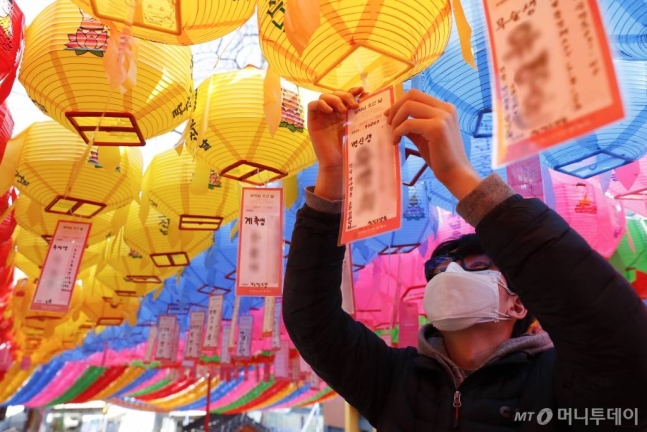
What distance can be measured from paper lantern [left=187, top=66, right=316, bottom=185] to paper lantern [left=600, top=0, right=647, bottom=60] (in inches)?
51.5

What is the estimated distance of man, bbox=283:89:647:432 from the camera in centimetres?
81

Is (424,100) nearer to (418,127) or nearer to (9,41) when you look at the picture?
(418,127)

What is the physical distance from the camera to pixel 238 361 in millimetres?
8891

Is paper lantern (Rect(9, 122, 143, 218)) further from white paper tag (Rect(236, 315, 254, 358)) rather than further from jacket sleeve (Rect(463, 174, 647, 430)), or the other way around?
white paper tag (Rect(236, 315, 254, 358))

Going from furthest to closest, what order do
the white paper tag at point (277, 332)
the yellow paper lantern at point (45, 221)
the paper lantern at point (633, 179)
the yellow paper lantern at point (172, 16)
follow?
the white paper tag at point (277, 332), the yellow paper lantern at point (45, 221), the paper lantern at point (633, 179), the yellow paper lantern at point (172, 16)

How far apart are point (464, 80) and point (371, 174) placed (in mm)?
1171

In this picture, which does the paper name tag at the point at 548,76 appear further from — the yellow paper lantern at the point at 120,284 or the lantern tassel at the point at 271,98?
the yellow paper lantern at the point at 120,284

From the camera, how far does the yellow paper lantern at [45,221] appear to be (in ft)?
10.9

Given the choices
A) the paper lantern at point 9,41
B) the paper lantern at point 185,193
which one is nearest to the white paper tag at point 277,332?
the paper lantern at point 185,193

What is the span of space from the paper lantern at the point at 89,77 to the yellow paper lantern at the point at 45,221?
1.37m

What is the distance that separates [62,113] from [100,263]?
3023mm

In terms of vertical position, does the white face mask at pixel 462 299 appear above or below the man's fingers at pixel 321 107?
below

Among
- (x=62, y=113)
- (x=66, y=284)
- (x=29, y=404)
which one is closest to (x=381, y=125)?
(x=62, y=113)

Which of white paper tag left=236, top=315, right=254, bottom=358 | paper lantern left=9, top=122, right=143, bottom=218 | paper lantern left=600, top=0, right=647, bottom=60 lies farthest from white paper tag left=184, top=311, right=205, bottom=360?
paper lantern left=600, top=0, right=647, bottom=60
